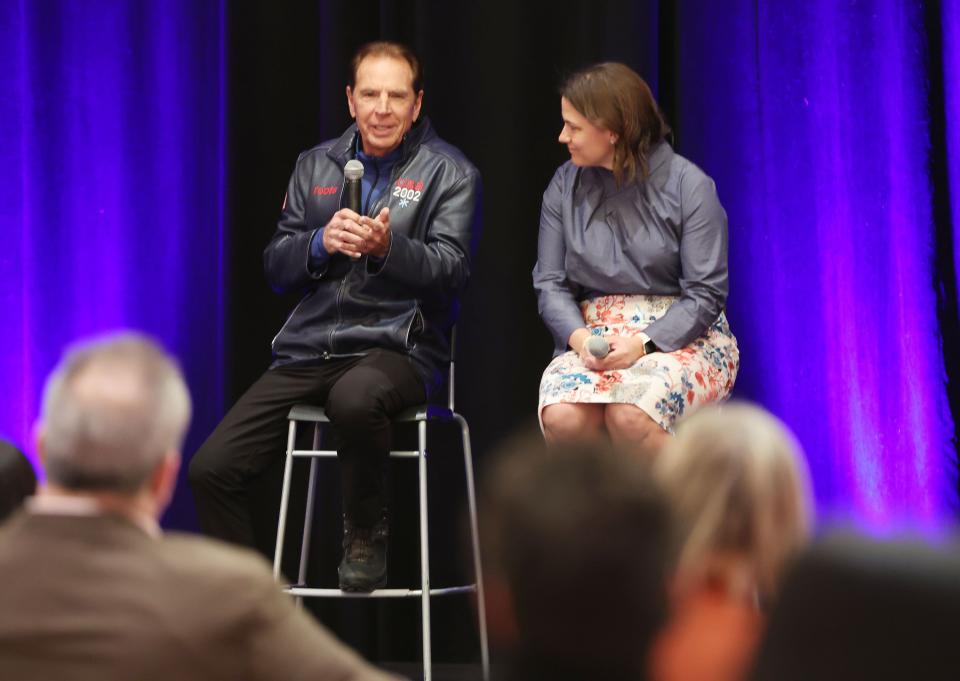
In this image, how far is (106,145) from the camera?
3.95m

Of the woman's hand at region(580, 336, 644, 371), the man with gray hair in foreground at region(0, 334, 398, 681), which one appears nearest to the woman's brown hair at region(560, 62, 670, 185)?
the woman's hand at region(580, 336, 644, 371)

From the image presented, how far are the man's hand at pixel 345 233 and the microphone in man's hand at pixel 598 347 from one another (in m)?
0.59

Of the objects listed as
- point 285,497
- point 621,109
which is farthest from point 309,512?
point 621,109

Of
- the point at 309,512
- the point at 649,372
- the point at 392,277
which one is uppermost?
the point at 392,277

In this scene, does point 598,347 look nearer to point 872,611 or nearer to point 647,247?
point 647,247

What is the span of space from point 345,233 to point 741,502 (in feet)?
7.13

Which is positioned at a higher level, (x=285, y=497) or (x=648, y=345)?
(x=648, y=345)

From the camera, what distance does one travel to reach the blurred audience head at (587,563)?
0.84 meters

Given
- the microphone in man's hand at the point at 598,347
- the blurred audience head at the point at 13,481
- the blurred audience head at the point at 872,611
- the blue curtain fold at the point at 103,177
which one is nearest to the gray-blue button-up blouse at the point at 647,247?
the microphone in man's hand at the point at 598,347

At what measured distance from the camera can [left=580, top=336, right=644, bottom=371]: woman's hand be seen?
3.01 meters

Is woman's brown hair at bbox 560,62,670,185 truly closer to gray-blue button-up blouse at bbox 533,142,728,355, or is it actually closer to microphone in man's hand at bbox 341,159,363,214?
Result: gray-blue button-up blouse at bbox 533,142,728,355

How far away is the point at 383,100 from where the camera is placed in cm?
327

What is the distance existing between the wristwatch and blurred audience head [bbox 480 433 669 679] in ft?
7.21

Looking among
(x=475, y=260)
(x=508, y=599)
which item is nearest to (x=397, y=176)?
(x=475, y=260)
